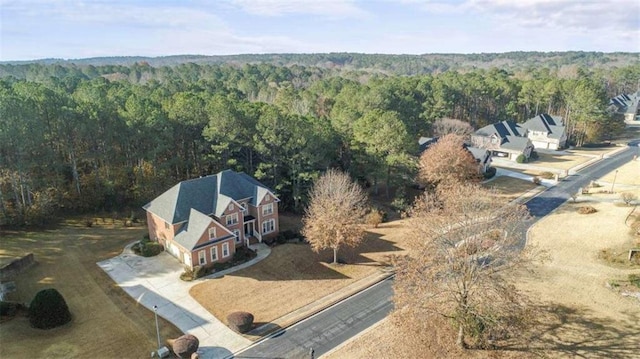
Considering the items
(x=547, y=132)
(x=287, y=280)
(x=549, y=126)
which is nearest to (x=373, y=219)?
(x=287, y=280)

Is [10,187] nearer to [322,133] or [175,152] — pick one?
[175,152]

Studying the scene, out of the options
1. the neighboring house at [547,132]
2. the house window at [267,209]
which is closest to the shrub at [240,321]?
the house window at [267,209]

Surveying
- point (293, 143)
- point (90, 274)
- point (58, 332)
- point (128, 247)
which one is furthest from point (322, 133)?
point (58, 332)

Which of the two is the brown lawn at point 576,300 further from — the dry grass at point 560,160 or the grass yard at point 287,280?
the dry grass at point 560,160

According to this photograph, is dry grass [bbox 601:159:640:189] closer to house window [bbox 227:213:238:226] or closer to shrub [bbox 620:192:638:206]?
shrub [bbox 620:192:638:206]

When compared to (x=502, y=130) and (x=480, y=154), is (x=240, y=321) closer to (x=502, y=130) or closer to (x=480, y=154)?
(x=480, y=154)
